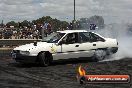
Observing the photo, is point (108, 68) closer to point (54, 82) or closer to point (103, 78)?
point (54, 82)

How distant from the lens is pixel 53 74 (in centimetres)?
1198

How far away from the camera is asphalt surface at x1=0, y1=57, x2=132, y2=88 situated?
9660 millimetres

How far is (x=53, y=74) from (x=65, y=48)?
2.88 meters

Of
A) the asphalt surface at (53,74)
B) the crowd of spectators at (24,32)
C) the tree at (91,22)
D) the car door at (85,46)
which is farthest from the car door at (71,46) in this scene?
the tree at (91,22)

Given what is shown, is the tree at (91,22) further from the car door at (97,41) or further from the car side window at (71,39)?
the car side window at (71,39)

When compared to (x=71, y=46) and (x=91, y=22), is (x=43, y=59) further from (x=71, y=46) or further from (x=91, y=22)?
(x=91, y=22)

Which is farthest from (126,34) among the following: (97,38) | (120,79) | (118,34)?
(120,79)

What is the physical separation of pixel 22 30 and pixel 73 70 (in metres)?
15.8

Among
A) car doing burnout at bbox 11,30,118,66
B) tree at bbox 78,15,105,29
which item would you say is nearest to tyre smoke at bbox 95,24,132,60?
car doing burnout at bbox 11,30,118,66

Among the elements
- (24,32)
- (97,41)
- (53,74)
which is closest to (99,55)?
(97,41)

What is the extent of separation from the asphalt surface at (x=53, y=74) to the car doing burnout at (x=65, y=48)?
0.40m

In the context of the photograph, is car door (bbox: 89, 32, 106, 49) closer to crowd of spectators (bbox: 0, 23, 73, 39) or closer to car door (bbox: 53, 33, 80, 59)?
car door (bbox: 53, 33, 80, 59)

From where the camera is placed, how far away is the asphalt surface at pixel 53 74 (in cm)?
966

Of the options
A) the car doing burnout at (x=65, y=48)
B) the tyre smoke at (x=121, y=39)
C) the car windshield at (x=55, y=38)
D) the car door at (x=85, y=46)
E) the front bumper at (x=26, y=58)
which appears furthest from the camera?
the tyre smoke at (x=121, y=39)
